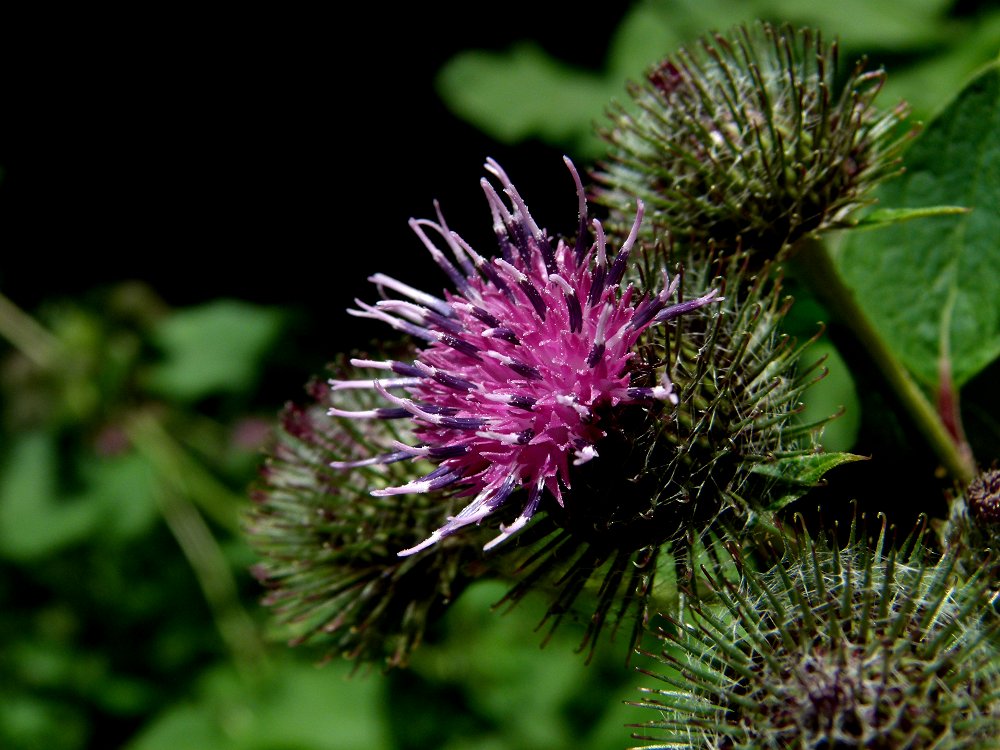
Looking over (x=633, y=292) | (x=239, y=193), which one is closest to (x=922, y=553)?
(x=633, y=292)

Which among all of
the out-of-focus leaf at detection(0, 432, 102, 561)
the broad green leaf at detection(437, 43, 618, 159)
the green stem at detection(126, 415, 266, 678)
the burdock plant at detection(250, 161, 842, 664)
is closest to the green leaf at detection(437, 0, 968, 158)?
the broad green leaf at detection(437, 43, 618, 159)

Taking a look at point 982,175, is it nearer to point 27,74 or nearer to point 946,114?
point 946,114

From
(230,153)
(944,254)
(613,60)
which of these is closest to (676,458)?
(944,254)

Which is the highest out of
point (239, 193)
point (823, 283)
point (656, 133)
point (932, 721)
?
point (239, 193)

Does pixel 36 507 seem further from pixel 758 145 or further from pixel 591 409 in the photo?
pixel 758 145

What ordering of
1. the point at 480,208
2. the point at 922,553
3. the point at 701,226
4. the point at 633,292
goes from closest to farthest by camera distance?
the point at 922,553 → the point at 633,292 → the point at 701,226 → the point at 480,208

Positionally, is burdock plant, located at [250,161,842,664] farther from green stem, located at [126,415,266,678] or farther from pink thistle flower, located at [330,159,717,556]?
green stem, located at [126,415,266,678]

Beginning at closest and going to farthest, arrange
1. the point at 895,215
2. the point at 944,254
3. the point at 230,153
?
1. the point at 895,215
2. the point at 944,254
3. the point at 230,153
